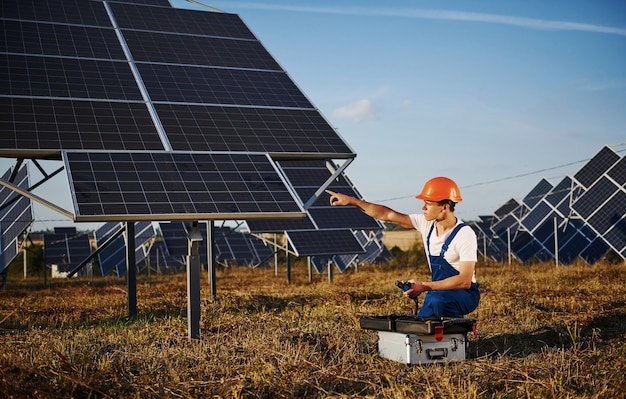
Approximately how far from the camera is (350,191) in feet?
78.5

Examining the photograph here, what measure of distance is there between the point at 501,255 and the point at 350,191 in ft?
71.4

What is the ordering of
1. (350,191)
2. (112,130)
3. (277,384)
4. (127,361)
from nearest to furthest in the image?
(277,384), (127,361), (112,130), (350,191)

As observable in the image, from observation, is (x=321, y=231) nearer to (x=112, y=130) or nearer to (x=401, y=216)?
(x=112, y=130)

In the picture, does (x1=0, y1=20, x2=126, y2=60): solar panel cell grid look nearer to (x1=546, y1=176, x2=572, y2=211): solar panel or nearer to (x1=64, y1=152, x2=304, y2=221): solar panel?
(x1=64, y1=152, x2=304, y2=221): solar panel

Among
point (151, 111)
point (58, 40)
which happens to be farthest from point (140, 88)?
point (58, 40)

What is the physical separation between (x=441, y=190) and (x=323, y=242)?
1606 centimetres

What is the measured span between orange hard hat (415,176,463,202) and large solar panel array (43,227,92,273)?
29.0m

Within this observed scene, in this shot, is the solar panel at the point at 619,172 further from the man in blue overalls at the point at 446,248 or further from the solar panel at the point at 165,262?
the solar panel at the point at 165,262

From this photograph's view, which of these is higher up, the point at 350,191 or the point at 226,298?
the point at 350,191

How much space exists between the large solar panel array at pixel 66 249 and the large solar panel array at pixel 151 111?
22.3 m

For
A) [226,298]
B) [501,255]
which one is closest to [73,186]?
[226,298]

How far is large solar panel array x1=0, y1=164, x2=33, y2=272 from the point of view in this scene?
2339 centimetres

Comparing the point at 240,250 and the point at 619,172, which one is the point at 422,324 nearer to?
the point at 619,172

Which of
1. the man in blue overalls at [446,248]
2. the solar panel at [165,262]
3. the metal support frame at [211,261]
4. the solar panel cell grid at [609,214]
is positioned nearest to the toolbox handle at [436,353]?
the man in blue overalls at [446,248]
